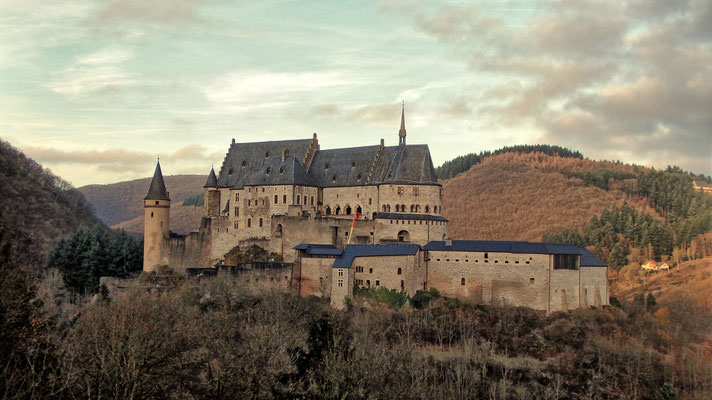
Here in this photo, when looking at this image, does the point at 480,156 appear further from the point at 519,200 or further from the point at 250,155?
the point at 250,155

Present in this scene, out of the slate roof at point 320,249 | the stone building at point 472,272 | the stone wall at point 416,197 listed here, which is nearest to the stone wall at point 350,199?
the stone wall at point 416,197

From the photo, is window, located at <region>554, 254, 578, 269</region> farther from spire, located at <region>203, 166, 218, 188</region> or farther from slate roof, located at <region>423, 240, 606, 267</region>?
spire, located at <region>203, 166, 218, 188</region>

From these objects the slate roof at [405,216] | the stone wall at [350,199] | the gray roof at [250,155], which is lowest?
the slate roof at [405,216]

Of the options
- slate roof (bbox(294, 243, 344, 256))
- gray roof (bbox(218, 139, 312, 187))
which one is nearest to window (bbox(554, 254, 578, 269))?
slate roof (bbox(294, 243, 344, 256))

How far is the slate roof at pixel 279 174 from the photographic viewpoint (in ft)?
192

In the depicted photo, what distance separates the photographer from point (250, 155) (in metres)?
65.2

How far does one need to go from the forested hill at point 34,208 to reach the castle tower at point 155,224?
Result: 40.7 feet

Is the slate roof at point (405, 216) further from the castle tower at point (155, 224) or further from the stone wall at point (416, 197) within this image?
the castle tower at point (155, 224)

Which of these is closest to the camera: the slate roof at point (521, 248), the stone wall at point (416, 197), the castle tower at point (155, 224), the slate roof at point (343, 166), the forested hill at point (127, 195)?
the slate roof at point (521, 248)

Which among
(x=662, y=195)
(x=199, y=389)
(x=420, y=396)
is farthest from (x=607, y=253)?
(x=199, y=389)

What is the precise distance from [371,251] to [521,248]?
10086 mm

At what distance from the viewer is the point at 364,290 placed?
4838 cm

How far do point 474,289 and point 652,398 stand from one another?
12.7m

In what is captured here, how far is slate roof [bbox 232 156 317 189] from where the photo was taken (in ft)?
192
